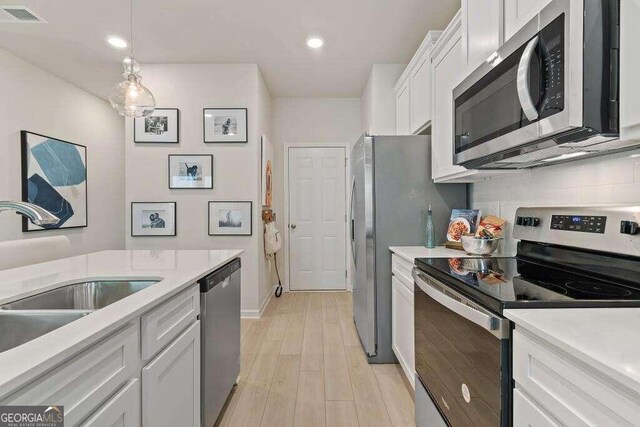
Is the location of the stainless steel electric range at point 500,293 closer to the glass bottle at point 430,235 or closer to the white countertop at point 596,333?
the white countertop at point 596,333

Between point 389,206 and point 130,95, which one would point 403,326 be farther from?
point 130,95

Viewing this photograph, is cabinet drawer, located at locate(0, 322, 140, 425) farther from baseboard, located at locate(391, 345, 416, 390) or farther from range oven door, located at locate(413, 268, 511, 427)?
baseboard, located at locate(391, 345, 416, 390)

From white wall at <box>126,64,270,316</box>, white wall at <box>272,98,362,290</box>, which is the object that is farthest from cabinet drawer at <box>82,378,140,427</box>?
white wall at <box>272,98,362,290</box>

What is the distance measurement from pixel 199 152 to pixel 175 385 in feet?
9.26

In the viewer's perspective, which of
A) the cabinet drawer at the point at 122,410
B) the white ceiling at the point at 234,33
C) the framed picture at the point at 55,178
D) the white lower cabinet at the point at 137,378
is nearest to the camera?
the white lower cabinet at the point at 137,378

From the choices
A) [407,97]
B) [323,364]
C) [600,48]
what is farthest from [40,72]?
[600,48]

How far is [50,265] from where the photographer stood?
1716 millimetres

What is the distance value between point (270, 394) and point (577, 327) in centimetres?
186

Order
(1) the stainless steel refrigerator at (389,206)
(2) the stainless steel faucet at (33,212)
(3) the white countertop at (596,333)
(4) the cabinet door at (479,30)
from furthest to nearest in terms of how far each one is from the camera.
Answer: (1) the stainless steel refrigerator at (389,206) < (4) the cabinet door at (479,30) < (2) the stainless steel faucet at (33,212) < (3) the white countertop at (596,333)

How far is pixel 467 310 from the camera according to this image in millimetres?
1117

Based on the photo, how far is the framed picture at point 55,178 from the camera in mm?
3566

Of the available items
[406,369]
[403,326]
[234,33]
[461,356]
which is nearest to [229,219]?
[234,33]

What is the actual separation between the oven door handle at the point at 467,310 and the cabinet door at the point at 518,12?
106 centimetres

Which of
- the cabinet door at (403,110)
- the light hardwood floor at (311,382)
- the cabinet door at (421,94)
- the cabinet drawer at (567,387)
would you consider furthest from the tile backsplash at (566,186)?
the light hardwood floor at (311,382)
